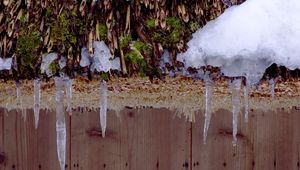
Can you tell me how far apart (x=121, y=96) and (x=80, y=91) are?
0.49ft

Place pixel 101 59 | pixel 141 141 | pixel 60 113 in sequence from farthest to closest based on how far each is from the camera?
pixel 141 141 → pixel 60 113 → pixel 101 59

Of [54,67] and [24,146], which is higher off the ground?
[54,67]

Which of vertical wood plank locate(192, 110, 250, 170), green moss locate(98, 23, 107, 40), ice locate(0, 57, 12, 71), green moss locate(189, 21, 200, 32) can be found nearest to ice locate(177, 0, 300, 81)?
green moss locate(189, 21, 200, 32)

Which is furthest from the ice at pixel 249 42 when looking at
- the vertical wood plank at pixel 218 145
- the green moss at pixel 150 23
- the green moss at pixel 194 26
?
the vertical wood plank at pixel 218 145

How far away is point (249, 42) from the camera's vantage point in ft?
6.18

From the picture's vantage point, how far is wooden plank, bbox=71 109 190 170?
101 inches

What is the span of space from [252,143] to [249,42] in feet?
2.66

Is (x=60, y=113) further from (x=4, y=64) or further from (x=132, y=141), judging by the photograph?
(x=132, y=141)

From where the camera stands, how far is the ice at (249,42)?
188 centimetres

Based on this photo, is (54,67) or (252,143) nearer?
(54,67)

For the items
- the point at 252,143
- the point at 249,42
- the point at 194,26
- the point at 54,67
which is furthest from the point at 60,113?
the point at 252,143

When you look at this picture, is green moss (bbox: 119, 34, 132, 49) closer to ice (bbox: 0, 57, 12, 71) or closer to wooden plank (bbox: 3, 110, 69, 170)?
ice (bbox: 0, 57, 12, 71)

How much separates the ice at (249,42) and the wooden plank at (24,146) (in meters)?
0.94

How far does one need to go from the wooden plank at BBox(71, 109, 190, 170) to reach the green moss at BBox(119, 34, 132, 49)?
0.72 meters
